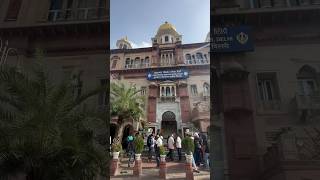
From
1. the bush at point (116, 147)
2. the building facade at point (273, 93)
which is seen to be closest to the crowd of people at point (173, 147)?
the bush at point (116, 147)

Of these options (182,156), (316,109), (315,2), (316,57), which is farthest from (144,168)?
(315,2)

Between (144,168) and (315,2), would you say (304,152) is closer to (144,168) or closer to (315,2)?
(144,168)

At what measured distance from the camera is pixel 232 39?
1177 centimetres

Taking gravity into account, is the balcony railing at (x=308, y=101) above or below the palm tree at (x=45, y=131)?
above

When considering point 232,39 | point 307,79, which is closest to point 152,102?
point 232,39

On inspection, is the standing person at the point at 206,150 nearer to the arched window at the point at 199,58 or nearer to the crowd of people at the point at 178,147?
the crowd of people at the point at 178,147

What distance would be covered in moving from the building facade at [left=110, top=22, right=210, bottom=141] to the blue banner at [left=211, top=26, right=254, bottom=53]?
11.4 ft

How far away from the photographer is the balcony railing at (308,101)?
34.8 ft

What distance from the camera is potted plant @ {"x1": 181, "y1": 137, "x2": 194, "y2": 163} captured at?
25.7 feet

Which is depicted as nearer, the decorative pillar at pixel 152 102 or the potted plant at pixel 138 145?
the potted plant at pixel 138 145

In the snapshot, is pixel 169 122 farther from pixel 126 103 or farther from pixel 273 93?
pixel 273 93

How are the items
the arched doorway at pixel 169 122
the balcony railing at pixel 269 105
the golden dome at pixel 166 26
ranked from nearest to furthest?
the golden dome at pixel 166 26 → the arched doorway at pixel 169 122 → the balcony railing at pixel 269 105

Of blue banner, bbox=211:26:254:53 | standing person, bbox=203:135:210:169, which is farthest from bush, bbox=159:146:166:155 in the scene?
blue banner, bbox=211:26:254:53

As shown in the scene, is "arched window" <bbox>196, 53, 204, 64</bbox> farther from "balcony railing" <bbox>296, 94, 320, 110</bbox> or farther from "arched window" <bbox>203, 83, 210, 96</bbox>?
"balcony railing" <bbox>296, 94, 320, 110</bbox>
